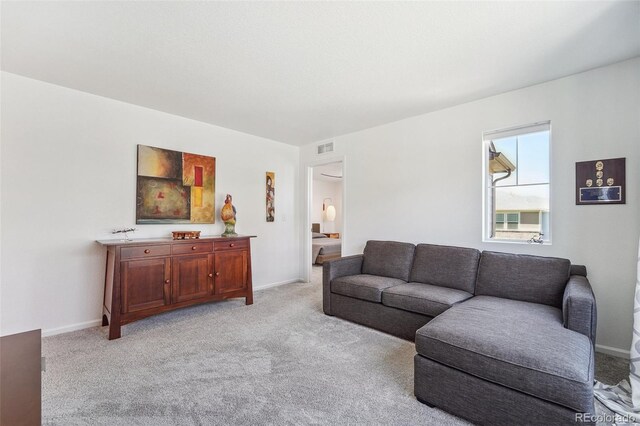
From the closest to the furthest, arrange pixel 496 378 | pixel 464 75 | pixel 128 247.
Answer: pixel 496 378
pixel 464 75
pixel 128 247

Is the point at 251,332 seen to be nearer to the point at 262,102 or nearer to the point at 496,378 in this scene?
the point at 496,378

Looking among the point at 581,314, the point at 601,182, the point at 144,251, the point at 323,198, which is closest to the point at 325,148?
the point at 144,251

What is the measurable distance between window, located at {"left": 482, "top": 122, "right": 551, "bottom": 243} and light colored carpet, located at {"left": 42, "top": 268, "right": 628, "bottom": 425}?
1712 millimetres

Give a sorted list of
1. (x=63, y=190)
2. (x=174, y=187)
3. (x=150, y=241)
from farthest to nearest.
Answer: (x=174, y=187), (x=150, y=241), (x=63, y=190)

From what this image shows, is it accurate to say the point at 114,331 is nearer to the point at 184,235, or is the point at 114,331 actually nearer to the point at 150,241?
the point at 150,241

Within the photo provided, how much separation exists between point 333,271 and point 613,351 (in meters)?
2.55

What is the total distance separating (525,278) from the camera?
242 centimetres

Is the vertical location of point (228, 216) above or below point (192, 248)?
above

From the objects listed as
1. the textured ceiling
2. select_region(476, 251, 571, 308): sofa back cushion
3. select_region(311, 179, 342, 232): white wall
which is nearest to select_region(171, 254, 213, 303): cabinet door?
the textured ceiling

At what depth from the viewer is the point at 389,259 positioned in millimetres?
3352

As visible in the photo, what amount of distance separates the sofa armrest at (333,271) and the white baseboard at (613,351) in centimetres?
228

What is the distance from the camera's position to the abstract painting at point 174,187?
332 cm

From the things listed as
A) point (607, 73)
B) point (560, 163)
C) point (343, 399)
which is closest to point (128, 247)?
point (343, 399)

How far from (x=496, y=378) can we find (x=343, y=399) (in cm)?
89
